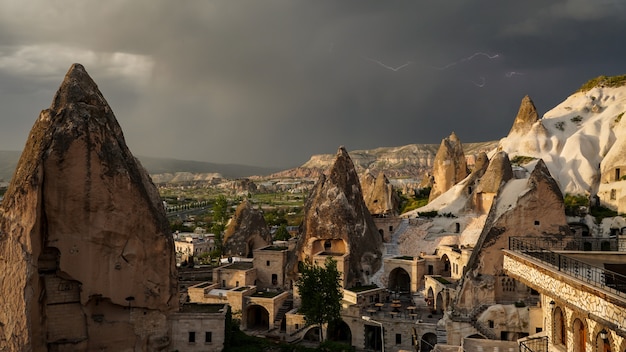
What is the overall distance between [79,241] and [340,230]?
73.7ft

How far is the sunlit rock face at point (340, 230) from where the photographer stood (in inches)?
1742

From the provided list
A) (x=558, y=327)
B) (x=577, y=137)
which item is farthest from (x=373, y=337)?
(x=577, y=137)

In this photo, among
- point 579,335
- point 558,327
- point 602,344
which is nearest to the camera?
point 602,344

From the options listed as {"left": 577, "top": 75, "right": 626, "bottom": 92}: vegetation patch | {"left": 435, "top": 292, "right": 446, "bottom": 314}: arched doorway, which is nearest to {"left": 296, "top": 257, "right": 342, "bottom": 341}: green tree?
{"left": 435, "top": 292, "right": 446, "bottom": 314}: arched doorway

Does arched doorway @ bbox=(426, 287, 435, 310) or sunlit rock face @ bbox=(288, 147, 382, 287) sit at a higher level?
sunlit rock face @ bbox=(288, 147, 382, 287)

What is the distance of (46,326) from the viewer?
27.7 metres

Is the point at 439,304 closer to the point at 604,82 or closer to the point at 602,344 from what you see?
the point at 602,344

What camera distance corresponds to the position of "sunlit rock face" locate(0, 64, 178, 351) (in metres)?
26.7

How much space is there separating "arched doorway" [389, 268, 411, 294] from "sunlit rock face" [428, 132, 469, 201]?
74.1 feet

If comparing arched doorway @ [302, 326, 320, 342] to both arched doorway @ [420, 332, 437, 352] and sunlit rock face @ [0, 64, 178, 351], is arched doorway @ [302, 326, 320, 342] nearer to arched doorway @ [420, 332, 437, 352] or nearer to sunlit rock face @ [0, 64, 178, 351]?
arched doorway @ [420, 332, 437, 352]

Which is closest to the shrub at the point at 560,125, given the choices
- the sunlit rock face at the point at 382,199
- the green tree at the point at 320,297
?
the sunlit rock face at the point at 382,199

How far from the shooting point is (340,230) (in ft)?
147

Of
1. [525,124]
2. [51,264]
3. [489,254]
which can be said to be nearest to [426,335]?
[489,254]

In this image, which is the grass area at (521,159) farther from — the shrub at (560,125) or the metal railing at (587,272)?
the metal railing at (587,272)
